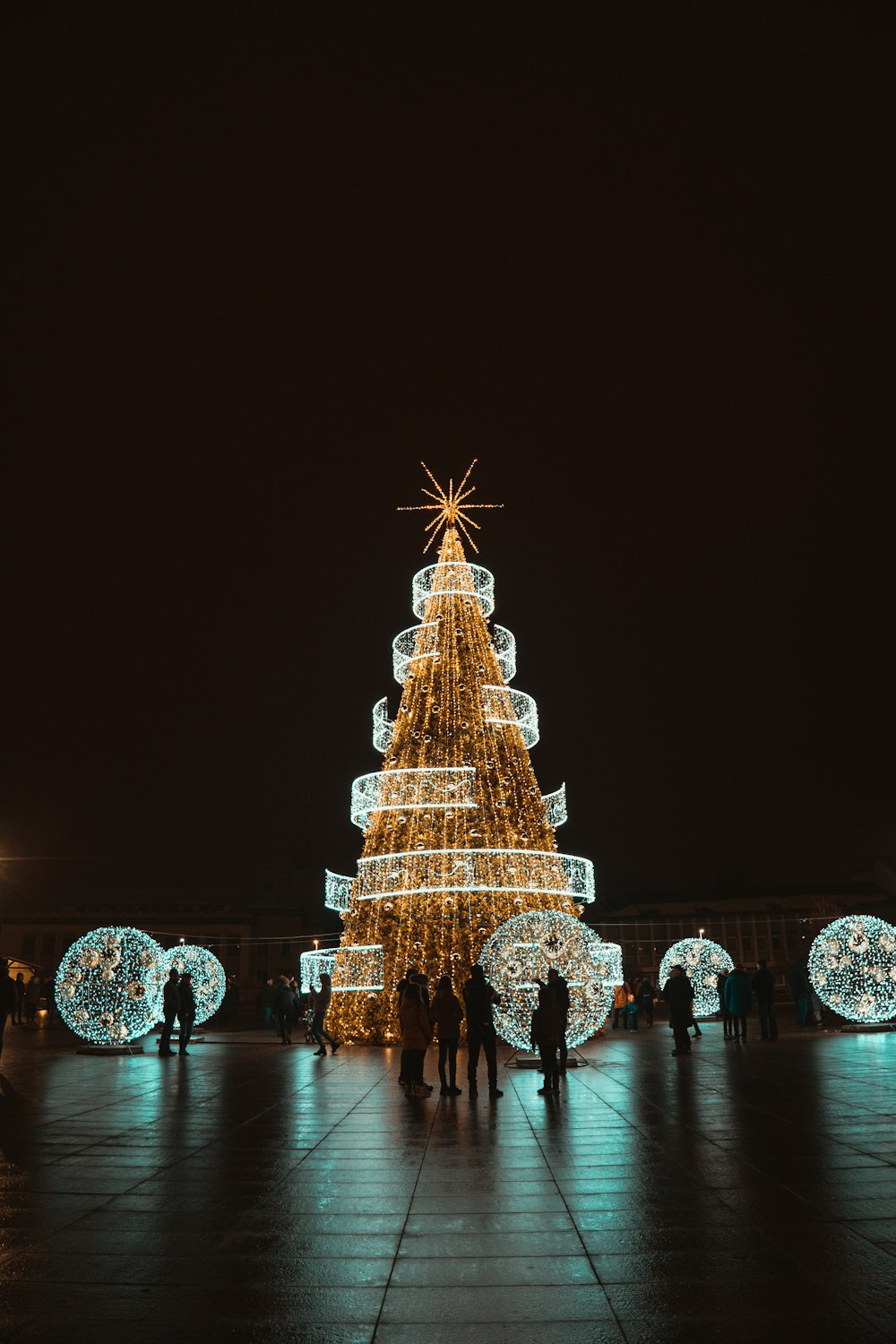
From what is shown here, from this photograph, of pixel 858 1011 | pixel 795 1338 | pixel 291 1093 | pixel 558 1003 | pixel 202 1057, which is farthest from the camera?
pixel 858 1011

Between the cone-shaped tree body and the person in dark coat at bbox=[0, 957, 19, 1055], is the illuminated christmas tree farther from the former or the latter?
the person in dark coat at bbox=[0, 957, 19, 1055]

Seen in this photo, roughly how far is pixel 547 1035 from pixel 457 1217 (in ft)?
19.7

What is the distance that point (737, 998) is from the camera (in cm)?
1797

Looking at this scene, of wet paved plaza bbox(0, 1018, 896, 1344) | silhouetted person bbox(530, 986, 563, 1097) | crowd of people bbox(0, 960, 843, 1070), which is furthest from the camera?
crowd of people bbox(0, 960, 843, 1070)

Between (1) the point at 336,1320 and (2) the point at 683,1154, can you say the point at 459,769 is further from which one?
(1) the point at 336,1320

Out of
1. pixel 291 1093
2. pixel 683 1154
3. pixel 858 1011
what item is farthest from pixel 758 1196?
pixel 858 1011

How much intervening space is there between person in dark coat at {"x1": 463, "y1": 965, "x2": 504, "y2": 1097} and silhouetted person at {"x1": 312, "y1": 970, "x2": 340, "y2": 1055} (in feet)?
19.8

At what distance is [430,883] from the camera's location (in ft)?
63.9

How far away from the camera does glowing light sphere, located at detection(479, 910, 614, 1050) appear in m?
14.8

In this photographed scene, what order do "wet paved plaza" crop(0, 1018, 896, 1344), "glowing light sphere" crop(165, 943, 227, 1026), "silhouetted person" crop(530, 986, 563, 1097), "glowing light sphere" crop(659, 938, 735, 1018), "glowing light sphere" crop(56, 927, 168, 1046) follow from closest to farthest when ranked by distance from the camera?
"wet paved plaza" crop(0, 1018, 896, 1344) < "silhouetted person" crop(530, 986, 563, 1097) < "glowing light sphere" crop(56, 927, 168, 1046) < "glowing light sphere" crop(165, 943, 227, 1026) < "glowing light sphere" crop(659, 938, 735, 1018)

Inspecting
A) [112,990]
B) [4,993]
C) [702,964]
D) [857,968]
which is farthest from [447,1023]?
[702,964]

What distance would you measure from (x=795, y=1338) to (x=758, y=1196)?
7.92 ft

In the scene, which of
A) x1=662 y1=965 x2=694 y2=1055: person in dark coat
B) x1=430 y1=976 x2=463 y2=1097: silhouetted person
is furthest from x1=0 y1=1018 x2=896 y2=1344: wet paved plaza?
x1=662 y1=965 x2=694 y2=1055: person in dark coat

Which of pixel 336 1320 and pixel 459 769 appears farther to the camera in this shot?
pixel 459 769
